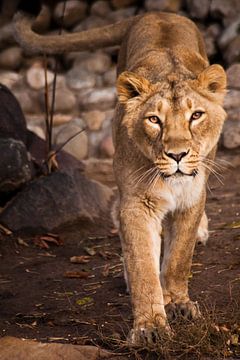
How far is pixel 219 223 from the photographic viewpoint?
607 cm

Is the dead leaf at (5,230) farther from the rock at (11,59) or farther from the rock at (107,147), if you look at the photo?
the rock at (11,59)

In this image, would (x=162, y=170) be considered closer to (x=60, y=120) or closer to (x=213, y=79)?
(x=213, y=79)

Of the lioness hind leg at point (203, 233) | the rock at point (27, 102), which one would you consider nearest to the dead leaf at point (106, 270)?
the lioness hind leg at point (203, 233)

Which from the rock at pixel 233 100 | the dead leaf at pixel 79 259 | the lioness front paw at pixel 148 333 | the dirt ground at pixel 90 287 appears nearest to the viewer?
the lioness front paw at pixel 148 333

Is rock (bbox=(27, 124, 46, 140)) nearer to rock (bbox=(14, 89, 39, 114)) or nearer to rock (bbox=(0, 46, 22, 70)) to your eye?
rock (bbox=(14, 89, 39, 114))

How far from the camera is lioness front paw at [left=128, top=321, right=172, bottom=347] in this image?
12.4 feet

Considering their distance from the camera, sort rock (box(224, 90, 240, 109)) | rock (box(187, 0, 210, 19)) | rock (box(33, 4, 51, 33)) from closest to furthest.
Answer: rock (box(224, 90, 240, 109)) → rock (box(187, 0, 210, 19)) → rock (box(33, 4, 51, 33))

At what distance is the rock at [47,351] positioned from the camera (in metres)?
3.65

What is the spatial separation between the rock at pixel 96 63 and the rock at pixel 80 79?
0.05 m

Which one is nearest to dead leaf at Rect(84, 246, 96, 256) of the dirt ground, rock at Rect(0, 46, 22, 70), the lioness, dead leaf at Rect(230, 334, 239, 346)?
the dirt ground

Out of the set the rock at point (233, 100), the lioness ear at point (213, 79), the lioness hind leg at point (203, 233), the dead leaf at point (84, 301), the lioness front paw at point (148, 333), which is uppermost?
the lioness ear at point (213, 79)

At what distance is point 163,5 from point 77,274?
3993mm

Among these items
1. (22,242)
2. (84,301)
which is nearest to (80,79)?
(22,242)

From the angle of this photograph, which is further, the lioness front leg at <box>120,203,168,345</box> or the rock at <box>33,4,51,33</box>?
the rock at <box>33,4,51,33</box>
